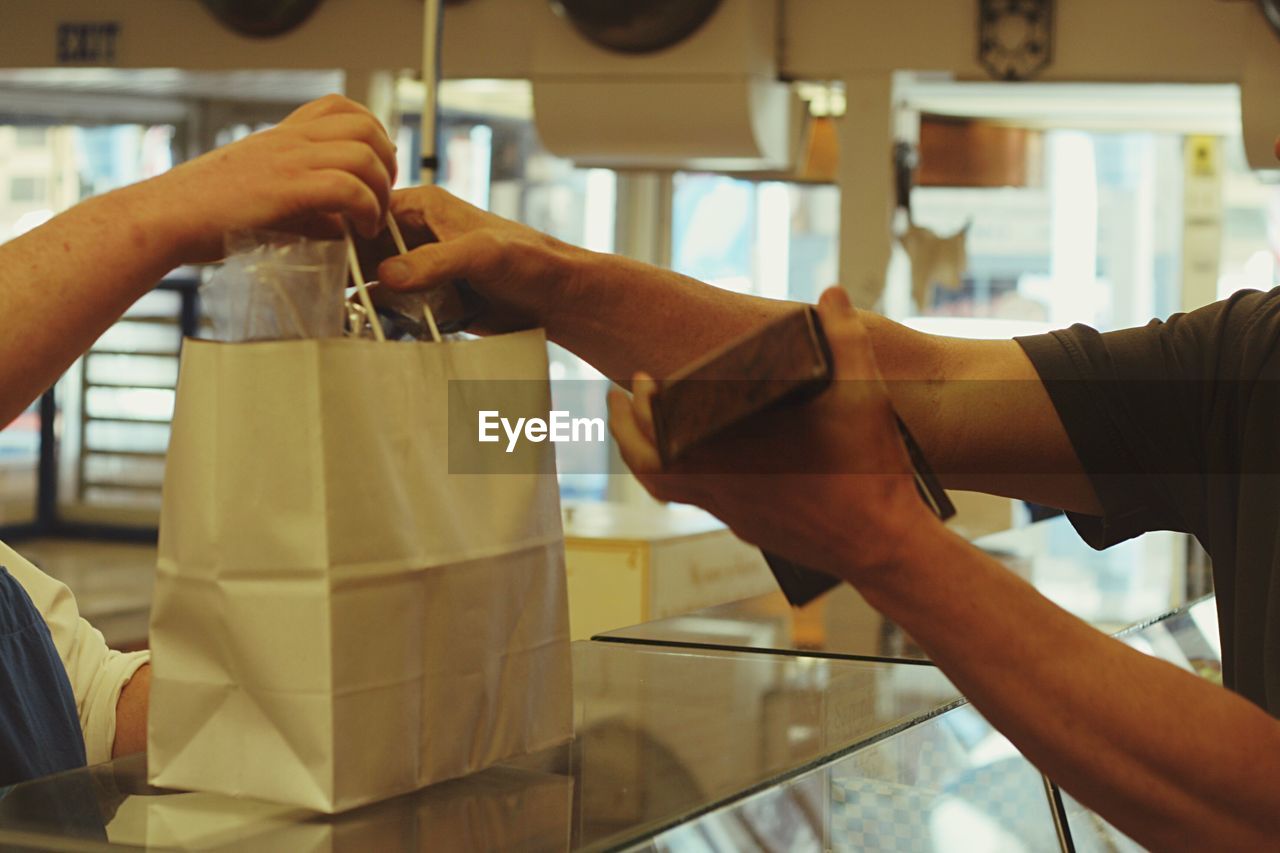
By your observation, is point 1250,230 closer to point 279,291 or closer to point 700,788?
point 700,788

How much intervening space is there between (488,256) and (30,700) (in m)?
0.57

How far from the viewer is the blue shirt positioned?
1.12m

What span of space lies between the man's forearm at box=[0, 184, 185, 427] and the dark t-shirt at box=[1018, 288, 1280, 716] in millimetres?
725

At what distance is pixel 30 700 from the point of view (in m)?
1.18

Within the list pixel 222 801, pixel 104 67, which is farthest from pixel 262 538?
pixel 104 67

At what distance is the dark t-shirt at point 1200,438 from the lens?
100 cm

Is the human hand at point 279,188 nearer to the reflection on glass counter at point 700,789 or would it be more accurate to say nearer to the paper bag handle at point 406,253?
the paper bag handle at point 406,253

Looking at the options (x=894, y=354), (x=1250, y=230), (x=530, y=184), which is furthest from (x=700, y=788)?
(x=1250, y=230)

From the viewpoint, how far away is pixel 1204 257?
6559mm

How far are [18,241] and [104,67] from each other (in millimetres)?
5295

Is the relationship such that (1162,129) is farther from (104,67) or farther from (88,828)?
(88,828)

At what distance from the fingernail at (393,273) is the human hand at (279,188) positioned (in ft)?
0.08

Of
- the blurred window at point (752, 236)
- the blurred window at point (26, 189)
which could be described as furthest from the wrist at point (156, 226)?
the blurred window at point (26, 189)

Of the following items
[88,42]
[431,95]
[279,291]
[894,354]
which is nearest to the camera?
[279,291]
